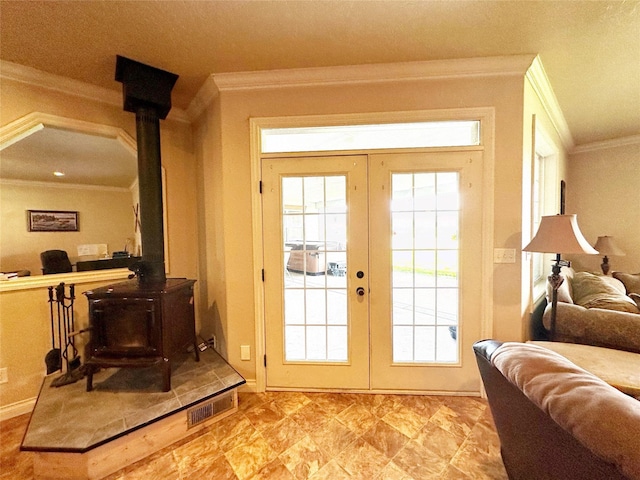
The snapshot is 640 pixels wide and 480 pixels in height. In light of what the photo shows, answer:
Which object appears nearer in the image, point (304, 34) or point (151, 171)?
point (304, 34)

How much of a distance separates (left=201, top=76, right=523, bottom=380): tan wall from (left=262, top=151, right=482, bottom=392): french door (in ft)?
0.57

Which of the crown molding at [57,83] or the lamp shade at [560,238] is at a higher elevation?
the crown molding at [57,83]

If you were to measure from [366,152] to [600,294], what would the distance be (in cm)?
255

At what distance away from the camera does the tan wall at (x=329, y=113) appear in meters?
2.00

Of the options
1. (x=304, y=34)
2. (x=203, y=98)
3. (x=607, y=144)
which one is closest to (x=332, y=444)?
(x=304, y=34)

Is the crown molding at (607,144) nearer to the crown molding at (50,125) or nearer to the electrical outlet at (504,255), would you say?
the electrical outlet at (504,255)

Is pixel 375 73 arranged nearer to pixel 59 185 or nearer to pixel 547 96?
pixel 547 96

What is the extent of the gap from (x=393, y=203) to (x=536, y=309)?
1789 millimetres

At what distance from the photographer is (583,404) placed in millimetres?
793

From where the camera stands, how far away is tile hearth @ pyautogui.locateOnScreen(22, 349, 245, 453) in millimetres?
1485

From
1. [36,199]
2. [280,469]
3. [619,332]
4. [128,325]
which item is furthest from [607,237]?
[36,199]

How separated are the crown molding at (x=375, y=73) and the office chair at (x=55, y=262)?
6.68ft

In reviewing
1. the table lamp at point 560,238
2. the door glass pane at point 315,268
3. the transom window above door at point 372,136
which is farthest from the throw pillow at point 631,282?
the door glass pane at point 315,268

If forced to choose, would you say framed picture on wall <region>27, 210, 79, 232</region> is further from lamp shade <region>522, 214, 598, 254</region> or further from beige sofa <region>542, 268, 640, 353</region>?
beige sofa <region>542, 268, 640, 353</region>
